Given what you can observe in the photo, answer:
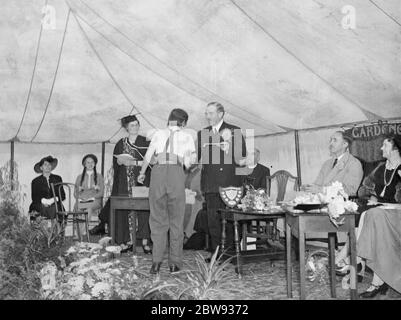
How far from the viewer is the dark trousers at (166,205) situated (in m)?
4.26

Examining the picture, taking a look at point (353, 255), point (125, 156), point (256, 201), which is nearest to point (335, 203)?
point (353, 255)

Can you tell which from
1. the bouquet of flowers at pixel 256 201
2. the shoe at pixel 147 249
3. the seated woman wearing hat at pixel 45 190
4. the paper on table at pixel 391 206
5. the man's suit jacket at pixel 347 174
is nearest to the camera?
the paper on table at pixel 391 206

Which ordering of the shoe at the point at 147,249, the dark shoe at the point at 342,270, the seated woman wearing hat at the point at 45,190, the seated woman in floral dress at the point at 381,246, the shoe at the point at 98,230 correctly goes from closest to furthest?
the seated woman in floral dress at the point at 381,246 → the dark shoe at the point at 342,270 → the shoe at the point at 147,249 → the seated woman wearing hat at the point at 45,190 → the shoe at the point at 98,230

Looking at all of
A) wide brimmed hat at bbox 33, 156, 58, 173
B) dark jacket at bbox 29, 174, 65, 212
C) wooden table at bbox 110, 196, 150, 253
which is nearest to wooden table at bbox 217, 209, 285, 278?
wooden table at bbox 110, 196, 150, 253

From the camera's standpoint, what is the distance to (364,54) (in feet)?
14.7

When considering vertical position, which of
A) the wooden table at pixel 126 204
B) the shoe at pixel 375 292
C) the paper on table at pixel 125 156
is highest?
the paper on table at pixel 125 156

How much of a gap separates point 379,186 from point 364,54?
1290 mm

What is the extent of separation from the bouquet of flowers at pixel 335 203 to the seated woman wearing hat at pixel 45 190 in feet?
14.0

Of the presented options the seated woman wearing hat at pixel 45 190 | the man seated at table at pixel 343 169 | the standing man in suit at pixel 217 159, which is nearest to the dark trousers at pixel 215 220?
the standing man in suit at pixel 217 159

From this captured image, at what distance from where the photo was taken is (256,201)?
13.7 ft

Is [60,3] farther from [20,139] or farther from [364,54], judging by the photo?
[364,54]

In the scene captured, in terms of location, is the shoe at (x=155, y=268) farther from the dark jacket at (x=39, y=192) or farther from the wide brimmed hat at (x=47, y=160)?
the wide brimmed hat at (x=47, y=160)

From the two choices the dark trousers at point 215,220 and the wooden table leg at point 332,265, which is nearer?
the wooden table leg at point 332,265
